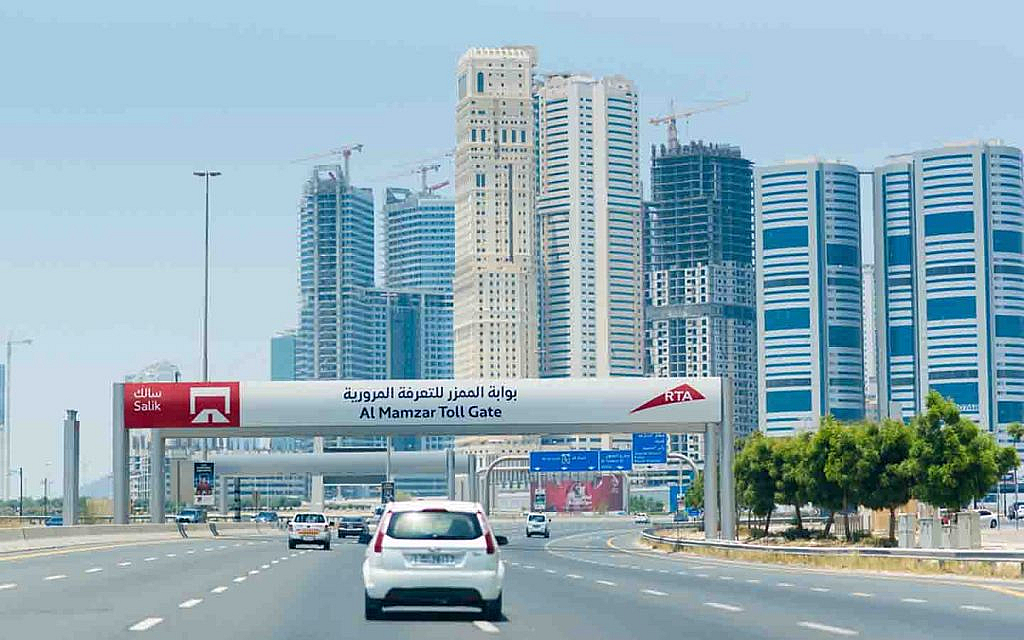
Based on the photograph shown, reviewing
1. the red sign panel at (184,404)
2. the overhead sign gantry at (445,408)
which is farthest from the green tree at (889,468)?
the red sign panel at (184,404)

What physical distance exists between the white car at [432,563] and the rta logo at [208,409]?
55192mm

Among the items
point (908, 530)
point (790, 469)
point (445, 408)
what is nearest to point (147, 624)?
point (908, 530)

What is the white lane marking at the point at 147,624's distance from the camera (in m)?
22.2

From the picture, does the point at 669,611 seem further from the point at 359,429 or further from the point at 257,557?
the point at 359,429

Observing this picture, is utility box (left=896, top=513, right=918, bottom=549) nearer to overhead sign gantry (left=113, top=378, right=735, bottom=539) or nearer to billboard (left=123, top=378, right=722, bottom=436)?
overhead sign gantry (left=113, top=378, right=735, bottom=539)

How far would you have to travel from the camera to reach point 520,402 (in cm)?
7962

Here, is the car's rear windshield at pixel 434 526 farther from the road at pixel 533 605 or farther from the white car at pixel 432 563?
the road at pixel 533 605

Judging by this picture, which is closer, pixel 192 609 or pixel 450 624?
pixel 450 624

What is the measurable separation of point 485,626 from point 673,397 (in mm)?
55462

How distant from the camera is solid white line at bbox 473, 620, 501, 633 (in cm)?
2269

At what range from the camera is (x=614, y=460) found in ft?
398

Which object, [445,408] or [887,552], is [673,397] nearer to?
[445,408]

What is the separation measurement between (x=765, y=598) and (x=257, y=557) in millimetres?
29224

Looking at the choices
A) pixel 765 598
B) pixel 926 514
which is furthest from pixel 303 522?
pixel 765 598
